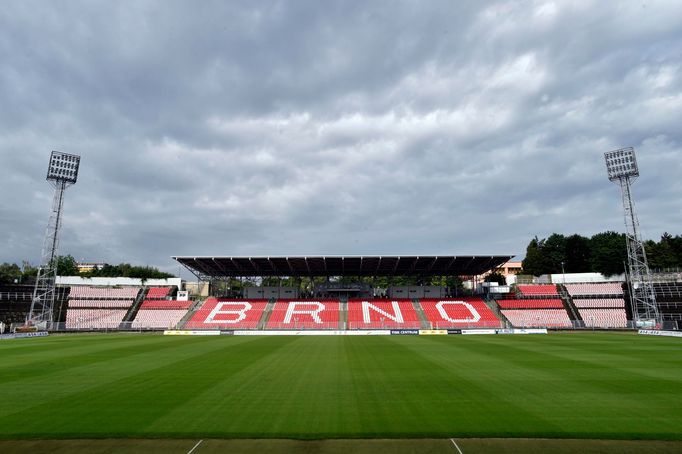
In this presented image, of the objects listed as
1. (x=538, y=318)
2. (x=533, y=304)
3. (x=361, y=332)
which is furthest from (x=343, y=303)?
(x=533, y=304)

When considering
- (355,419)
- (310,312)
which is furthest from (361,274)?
(355,419)

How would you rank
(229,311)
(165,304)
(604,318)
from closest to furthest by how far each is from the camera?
(604,318) < (229,311) < (165,304)

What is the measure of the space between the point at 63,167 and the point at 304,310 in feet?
124

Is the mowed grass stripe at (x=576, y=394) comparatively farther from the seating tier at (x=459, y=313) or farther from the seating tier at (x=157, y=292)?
the seating tier at (x=157, y=292)

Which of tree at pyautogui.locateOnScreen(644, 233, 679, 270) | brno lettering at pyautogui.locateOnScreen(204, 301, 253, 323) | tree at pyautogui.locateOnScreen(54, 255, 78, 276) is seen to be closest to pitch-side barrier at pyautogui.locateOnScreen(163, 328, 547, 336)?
brno lettering at pyautogui.locateOnScreen(204, 301, 253, 323)

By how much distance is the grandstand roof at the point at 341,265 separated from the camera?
177 ft

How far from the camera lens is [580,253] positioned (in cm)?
9138

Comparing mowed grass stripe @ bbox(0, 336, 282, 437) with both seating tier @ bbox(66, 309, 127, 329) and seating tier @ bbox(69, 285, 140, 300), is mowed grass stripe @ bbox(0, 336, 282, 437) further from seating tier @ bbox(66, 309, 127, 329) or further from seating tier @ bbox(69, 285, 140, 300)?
seating tier @ bbox(69, 285, 140, 300)

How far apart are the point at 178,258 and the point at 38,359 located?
32353 mm

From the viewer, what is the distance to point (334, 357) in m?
22.4

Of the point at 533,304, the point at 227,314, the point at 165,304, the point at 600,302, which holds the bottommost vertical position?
the point at 227,314

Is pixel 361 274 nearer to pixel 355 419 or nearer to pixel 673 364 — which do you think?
pixel 673 364

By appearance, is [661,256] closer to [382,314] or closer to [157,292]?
[382,314]

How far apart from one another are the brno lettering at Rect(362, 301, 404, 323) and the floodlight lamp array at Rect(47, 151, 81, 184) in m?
43.4
